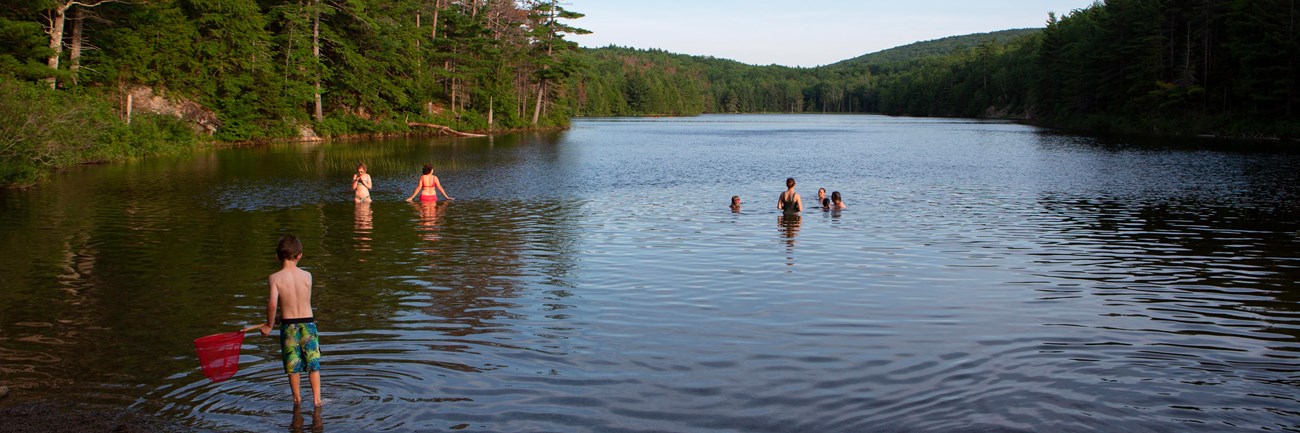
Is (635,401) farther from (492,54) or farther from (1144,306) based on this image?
(492,54)

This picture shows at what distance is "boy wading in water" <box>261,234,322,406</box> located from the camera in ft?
23.6

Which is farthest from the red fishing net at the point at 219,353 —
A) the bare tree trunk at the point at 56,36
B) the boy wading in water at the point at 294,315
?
the bare tree trunk at the point at 56,36

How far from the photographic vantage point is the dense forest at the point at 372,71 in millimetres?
35469

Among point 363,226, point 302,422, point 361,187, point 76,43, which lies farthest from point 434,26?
point 302,422

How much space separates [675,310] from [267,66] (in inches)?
1951

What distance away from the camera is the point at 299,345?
7.32 meters

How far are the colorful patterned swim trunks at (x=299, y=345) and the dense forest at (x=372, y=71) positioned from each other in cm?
2277

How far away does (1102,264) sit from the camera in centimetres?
1511

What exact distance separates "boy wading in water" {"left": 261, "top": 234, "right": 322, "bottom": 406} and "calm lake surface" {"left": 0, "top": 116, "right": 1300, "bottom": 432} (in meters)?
0.41

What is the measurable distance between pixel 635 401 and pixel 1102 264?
10711 mm

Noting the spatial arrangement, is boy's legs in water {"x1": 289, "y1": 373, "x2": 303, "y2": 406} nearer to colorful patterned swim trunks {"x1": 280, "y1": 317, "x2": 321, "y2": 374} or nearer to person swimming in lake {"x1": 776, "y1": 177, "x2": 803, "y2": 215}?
colorful patterned swim trunks {"x1": 280, "y1": 317, "x2": 321, "y2": 374}

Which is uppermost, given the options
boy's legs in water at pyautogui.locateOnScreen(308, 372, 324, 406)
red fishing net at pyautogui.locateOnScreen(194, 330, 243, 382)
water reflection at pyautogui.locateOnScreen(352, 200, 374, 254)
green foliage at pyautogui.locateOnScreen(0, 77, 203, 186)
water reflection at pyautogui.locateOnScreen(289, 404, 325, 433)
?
green foliage at pyautogui.locateOnScreen(0, 77, 203, 186)

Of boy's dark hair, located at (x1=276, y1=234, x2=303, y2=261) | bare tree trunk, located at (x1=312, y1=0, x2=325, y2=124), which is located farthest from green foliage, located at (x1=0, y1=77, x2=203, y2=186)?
boy's dark hair, located at (x1=276, y1=234, x2=303, y2=261)

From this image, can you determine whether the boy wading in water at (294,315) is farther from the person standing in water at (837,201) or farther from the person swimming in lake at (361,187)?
the person standing in water at (837,201)
